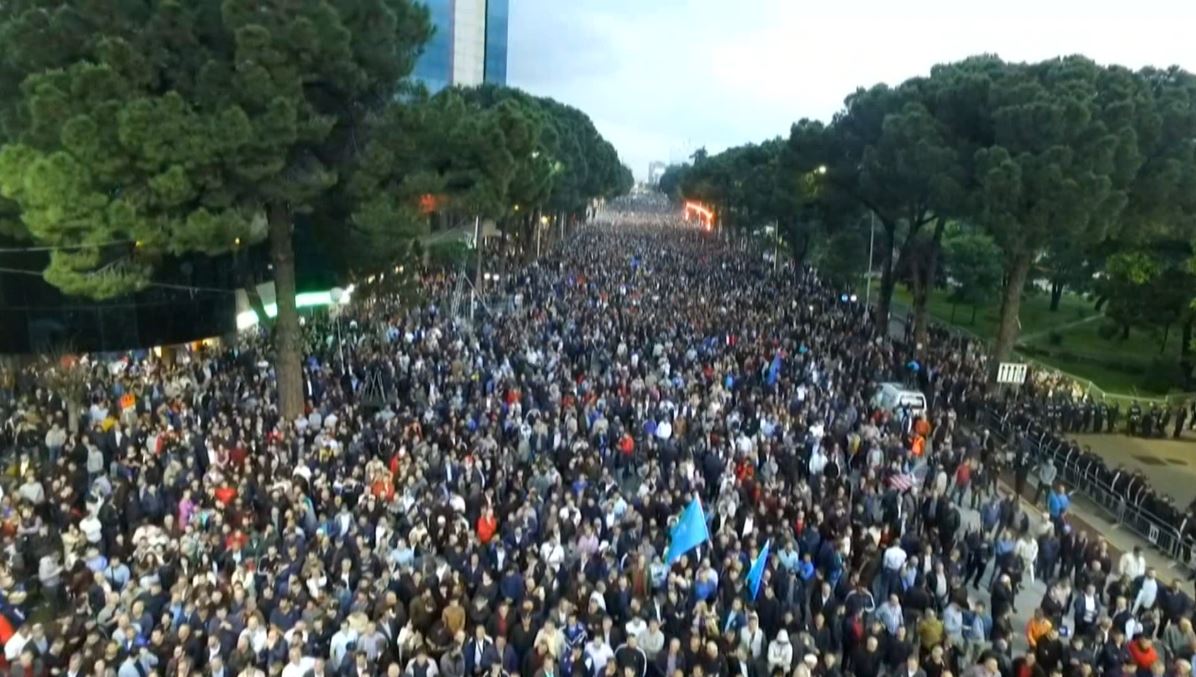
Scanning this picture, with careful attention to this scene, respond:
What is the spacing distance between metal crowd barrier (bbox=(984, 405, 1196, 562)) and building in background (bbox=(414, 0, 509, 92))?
59287 mm

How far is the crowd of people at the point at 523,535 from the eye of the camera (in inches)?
335

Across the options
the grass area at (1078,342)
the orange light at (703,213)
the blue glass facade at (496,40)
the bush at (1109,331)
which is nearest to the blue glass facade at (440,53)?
the blue glass facade at (496,40)

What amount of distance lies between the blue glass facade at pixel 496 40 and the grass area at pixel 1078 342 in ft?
198

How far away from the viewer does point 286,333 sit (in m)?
17.6

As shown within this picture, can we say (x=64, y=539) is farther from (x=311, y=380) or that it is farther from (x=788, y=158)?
(x=788, y=158)

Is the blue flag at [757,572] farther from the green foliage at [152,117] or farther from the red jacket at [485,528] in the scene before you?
the green foliage at [152,117]

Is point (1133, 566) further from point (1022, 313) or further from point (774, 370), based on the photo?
point (1022, 313)

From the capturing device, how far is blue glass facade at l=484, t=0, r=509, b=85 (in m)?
95.3

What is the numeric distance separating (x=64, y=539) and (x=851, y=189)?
2814 cm

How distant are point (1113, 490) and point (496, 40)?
9153cm

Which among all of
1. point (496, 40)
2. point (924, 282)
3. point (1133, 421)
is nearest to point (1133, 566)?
point (1133, 421)

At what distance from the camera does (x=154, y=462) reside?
1292 centimetres

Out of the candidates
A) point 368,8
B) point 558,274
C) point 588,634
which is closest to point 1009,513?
point 588,634

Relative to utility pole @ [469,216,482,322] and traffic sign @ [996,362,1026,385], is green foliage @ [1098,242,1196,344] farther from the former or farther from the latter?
utility pole @ [469,216,482,322]
